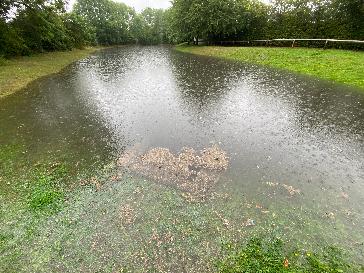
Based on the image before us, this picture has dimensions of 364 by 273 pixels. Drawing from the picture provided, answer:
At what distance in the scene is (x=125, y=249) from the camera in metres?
5.80

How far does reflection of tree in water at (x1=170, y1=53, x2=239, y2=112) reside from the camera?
15437 millimetres

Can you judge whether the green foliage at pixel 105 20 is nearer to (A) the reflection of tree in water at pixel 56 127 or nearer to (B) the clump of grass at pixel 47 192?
(A) the reflection of tree in water at pixel 56 127

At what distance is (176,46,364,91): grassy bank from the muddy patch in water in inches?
534

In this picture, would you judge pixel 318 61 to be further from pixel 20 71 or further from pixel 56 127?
pixel 20 71

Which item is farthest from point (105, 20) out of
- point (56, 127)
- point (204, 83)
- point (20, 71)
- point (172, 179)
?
point (172, 179)

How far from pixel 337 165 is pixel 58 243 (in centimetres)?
849

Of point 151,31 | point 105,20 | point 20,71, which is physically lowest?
point 151,31

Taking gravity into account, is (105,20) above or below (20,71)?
above

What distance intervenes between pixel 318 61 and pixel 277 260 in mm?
22665

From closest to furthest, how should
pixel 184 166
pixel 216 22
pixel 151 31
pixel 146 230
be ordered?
1. pixel 146 230
2. pixel 184 166
3. pixel 216 22
4. pixel 151 31

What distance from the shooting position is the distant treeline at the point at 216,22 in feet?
96.6

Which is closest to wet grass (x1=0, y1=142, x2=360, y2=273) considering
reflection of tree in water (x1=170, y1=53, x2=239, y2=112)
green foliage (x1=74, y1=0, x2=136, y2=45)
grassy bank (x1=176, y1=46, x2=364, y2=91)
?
reflection of tree in water (x1=170, y1=53, x2=239, y2=112)

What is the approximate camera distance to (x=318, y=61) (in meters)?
23.7

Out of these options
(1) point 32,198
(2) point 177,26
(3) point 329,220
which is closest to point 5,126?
(1) point 32,198
